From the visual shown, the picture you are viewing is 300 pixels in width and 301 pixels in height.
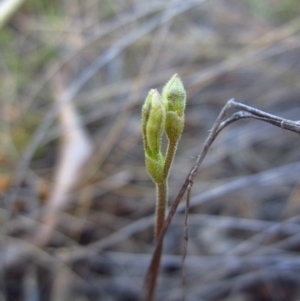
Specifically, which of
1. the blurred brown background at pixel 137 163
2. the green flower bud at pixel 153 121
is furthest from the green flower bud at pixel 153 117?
the blurred brown background at pixel 137 163

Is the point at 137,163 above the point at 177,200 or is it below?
above

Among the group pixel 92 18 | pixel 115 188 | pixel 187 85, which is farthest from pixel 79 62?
pixel 115 188

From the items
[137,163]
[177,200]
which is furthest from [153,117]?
[137,163]

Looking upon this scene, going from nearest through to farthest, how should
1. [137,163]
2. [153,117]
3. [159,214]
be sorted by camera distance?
1. [153,117]
2. [159,214]
3. [137,163]

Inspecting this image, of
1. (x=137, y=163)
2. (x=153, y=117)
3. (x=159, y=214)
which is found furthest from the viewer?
(x=137, y=163)

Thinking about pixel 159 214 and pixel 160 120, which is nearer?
pixel 160 120

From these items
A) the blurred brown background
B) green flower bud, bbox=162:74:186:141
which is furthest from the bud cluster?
the blurred brown background

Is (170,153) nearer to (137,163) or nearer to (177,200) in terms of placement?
(177,200)

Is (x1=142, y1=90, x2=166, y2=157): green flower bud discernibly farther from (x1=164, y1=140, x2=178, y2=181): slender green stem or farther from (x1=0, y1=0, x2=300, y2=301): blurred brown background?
(x1=0, y1=0, x2=300, y2=301): blurred brown background
